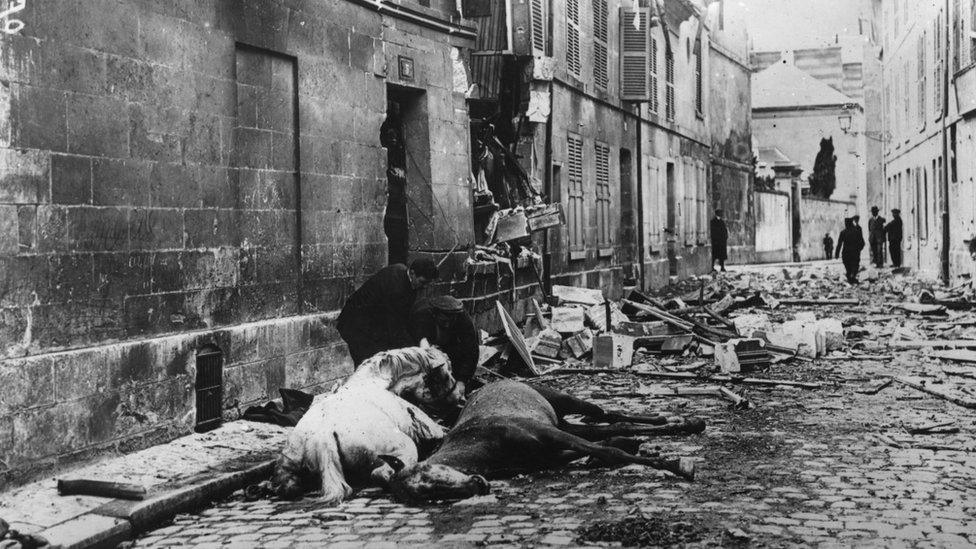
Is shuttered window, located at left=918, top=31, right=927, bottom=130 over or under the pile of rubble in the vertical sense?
over

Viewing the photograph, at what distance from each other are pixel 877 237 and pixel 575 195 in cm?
1659

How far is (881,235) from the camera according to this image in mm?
33594

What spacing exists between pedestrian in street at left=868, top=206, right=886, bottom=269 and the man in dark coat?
26.7 metres

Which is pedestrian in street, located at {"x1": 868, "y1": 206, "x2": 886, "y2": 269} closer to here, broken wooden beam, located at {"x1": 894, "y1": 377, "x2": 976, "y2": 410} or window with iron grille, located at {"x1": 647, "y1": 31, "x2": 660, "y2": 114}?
window with iron grille, located at {"x1": 647, "y1": 31, "x2": 660, "y2": 114}

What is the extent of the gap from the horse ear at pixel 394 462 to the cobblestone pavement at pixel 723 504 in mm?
194

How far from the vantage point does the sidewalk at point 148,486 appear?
592 centimetres

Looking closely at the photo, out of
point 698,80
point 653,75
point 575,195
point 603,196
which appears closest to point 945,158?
point 653,75

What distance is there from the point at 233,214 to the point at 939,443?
19.4 feet

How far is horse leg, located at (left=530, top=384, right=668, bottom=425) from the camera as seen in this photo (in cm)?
840

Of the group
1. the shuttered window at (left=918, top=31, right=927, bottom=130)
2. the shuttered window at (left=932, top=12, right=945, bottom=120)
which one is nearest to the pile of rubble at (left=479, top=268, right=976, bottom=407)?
the shuttered window at (left=932, top=12, right=945, bottom=120)

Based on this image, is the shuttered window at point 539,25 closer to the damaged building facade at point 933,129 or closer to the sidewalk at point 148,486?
the damaged building facade at point 933,129

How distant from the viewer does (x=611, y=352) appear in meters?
13.2

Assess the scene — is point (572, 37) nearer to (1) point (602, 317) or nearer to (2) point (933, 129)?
(1) point (602, 317)

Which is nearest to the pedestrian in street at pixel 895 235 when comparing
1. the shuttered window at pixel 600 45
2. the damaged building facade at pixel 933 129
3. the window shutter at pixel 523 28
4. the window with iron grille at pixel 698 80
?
the damaged building facade at pixel 933 129
